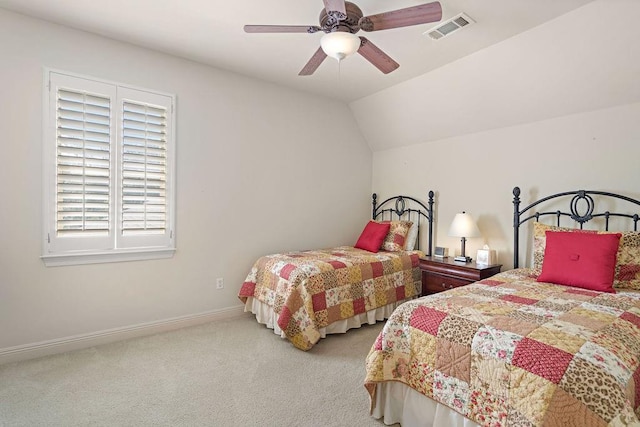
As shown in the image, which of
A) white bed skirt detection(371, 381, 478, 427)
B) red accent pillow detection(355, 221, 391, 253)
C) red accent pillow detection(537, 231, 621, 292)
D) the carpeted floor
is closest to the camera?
white bed skirt detection(371, 381, 478, 427)

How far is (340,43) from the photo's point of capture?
6.76 ft

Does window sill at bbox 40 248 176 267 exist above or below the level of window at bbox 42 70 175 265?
below

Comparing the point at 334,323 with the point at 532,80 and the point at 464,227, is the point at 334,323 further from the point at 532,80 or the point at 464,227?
the point at 532,80

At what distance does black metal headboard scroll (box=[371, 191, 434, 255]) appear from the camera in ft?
13.7

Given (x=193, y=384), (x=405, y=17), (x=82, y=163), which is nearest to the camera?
(x=405, y=17)

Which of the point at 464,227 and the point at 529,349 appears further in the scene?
the point at 464,227

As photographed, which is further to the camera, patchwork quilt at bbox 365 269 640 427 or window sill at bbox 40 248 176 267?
window sill at bbox 40 248 176 267

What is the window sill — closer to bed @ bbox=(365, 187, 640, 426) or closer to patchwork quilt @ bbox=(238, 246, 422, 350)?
patchwork quilt @ bbox=(238, 246, 422, 350)

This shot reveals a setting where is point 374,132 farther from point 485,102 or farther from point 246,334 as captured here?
point 246,334

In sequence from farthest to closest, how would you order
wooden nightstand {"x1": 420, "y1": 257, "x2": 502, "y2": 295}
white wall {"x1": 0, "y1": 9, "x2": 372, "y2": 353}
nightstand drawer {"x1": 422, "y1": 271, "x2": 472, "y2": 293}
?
nightstand drawer {"x1": 422, "y1": 271, "x2": 472, "y2": 293} → wooden nightstand {"x1": 420, "y1": 257, "x2": 502, "y2": 295} → white wall {"x1": 0, "y1": 9, "x2": 372, "y2": 353}

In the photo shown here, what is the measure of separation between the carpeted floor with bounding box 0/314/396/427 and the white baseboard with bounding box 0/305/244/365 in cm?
7

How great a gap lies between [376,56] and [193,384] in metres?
2.60

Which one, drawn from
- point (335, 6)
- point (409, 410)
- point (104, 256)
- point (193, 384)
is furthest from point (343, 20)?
point (104, 256)

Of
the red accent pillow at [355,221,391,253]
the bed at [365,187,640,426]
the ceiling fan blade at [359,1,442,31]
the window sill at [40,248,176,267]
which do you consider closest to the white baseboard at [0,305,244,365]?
the window sill at [40,248,176,267]
